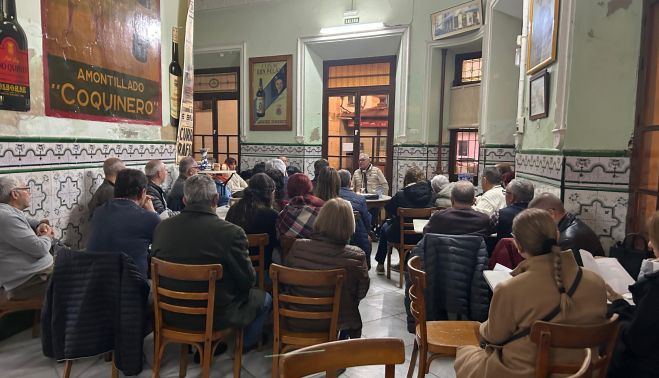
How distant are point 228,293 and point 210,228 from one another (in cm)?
39

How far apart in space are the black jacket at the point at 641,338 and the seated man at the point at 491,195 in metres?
2.33

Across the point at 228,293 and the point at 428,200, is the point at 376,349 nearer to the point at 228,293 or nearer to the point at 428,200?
the point at 228,293

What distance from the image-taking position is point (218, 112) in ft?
30.8

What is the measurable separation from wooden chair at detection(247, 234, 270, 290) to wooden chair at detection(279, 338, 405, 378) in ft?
5.43

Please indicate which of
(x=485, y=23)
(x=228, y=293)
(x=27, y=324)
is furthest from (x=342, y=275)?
A: (x=485, y=23)

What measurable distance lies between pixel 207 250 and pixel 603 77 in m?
3.09

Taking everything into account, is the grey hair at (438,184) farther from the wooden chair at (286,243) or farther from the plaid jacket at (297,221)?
the wooden chair at (286,243)

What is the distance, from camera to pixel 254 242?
9.83ft

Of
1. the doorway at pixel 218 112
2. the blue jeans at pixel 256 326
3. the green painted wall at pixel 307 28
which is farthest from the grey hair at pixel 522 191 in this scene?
the doorway at pixel 218 112

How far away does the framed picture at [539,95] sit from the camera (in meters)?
3.80

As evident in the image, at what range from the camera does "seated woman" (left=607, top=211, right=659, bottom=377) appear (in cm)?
169

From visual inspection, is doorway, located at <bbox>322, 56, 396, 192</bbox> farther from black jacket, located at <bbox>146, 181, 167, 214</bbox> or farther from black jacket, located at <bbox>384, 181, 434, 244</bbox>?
black jacket, located at <bbox>146, 181, 167, 214</bbox>

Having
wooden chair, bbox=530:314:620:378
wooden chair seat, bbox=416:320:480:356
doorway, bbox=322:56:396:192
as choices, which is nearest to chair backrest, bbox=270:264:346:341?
wooden chair seat, bbox=416:320:480:356

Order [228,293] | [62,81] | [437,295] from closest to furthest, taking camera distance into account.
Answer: [228,293] → [437,295] → [62,81]
